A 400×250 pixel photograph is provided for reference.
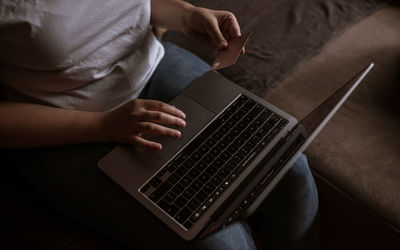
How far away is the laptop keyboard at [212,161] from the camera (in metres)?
0.70

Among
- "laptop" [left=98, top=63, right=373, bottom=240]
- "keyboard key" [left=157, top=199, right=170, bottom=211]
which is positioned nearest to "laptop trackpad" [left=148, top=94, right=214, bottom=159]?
"laptop" [left=98, top=63, right=373, bottom=240]

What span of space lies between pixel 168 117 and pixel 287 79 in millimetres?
577

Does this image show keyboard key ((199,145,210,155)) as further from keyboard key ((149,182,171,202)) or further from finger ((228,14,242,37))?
finger ((228,14,242,37))

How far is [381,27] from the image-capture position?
130cm

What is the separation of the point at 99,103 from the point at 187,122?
242mm

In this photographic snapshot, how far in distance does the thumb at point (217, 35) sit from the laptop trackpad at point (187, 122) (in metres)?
0.17

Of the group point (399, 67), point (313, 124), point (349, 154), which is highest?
point (313, 124)

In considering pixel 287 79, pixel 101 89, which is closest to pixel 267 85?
pixel 287 79

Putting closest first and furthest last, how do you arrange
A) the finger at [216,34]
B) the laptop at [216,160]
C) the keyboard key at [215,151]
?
1. the laptop at [216,160]
2. the keyboard key at [215,151]
3. the finger at [216,34]

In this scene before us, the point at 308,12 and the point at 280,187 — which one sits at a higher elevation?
the point at 308,12

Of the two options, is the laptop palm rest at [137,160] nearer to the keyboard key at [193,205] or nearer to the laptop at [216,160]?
the laptop at [216,160]

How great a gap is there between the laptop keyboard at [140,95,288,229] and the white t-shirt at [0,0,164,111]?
0.28m

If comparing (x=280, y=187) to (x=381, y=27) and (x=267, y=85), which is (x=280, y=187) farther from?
(x=381, y=27)

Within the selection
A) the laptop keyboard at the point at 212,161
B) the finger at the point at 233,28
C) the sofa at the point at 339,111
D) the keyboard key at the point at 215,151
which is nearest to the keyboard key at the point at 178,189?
the laptop keyboard at the point at 212,161
